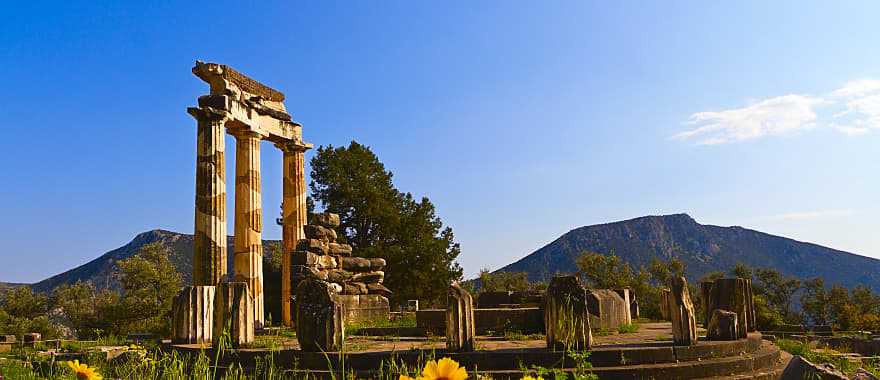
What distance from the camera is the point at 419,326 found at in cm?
1567

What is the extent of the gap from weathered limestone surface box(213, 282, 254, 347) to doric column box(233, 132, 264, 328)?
13.6m

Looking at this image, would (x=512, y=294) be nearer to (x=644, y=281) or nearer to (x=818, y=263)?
(x=644, y=281)

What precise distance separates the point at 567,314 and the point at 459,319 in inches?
61.4

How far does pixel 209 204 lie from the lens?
21656 mm

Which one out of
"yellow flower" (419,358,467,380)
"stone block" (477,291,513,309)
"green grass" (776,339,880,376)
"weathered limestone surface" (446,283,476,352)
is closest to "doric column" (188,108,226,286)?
"stone block" (477,291,513,309)

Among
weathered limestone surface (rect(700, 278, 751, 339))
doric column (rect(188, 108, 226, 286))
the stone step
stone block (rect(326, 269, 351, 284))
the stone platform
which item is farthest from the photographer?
doric column (rect(188, 108, 226, 286))

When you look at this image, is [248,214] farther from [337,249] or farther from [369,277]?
[369,277]

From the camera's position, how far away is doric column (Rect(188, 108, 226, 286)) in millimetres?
21406

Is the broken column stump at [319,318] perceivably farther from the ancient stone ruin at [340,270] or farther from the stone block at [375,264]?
the stone block at [375,264]

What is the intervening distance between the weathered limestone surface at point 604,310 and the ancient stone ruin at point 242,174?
9.88 m

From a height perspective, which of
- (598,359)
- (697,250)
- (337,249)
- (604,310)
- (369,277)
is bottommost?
(598,359)

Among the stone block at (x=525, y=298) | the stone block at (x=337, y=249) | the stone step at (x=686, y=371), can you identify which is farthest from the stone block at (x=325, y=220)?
the stone step at (x=686, y=371)

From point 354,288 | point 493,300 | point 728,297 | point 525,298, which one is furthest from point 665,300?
point 354,288

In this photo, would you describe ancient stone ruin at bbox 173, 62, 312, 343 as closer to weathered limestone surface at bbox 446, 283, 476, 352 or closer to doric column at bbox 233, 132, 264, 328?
doric column at bbox 233, 132, 264, 328
